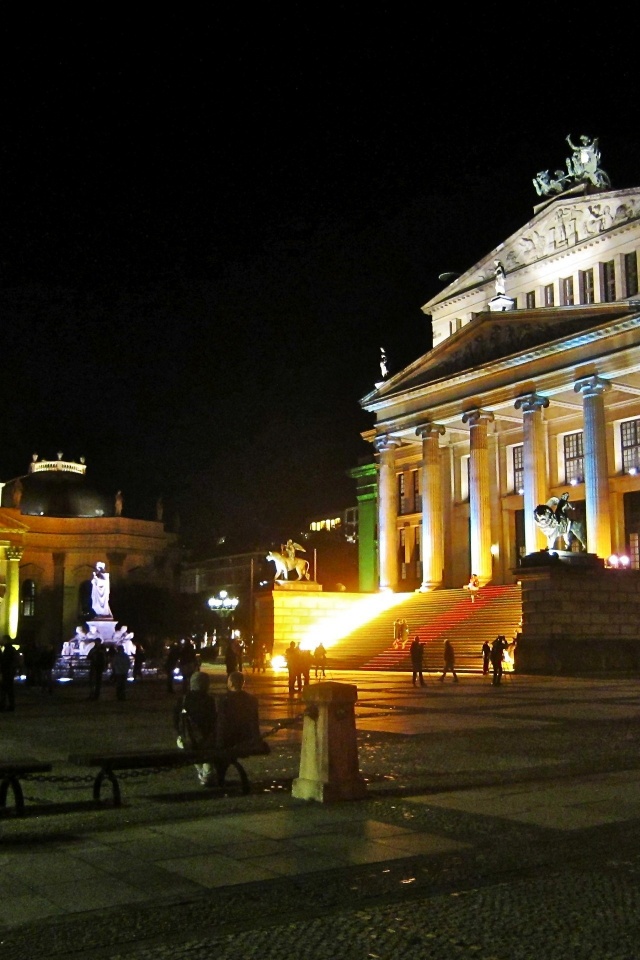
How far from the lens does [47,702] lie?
27609 mm

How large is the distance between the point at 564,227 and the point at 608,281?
4.55m

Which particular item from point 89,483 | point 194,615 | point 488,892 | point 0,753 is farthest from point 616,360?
point 89,483

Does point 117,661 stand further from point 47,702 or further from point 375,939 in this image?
point 375,939

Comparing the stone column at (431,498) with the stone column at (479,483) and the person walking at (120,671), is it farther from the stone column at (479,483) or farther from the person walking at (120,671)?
the person walking at (120,671)

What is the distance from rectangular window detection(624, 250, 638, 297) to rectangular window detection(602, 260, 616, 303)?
76cm

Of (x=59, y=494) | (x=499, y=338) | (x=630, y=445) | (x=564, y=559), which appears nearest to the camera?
(x=564, y=559)

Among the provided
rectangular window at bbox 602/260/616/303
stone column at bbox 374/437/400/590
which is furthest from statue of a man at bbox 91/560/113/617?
rectangular window at bbox 602/260/616/303

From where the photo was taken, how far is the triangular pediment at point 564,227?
51.3 metres

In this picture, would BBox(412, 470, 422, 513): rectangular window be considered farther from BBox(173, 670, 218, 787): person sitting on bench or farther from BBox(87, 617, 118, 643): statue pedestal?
BBox(173, 670, 218, 787): person sitting on bench

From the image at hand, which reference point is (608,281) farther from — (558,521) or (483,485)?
(558,521)

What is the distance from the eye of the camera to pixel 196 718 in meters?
10.9

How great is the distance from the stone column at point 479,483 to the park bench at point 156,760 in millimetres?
42288

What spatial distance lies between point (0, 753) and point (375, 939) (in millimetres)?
10274

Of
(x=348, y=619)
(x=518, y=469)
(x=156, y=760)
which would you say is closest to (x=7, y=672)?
(x=156, y=760)
